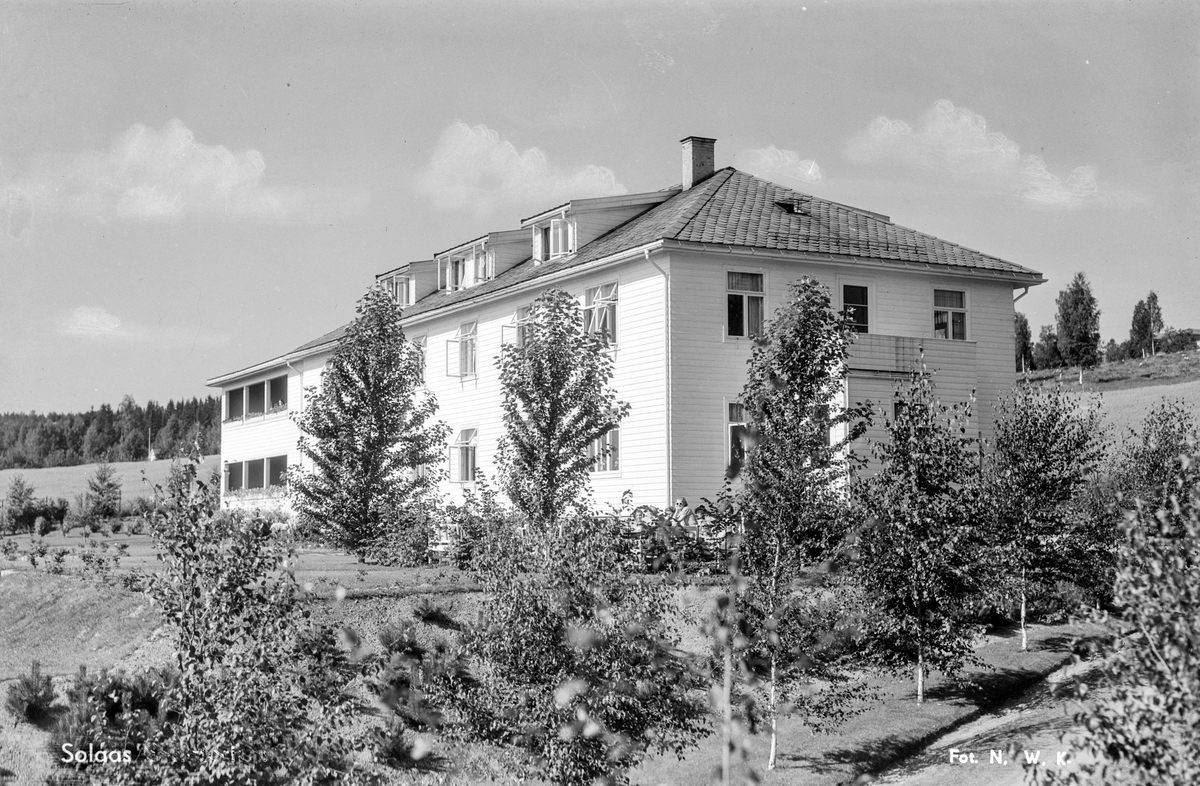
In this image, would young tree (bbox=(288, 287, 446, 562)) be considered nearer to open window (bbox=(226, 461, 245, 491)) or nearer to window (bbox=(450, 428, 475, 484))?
window (bbox=(450, 428, 475, 484))

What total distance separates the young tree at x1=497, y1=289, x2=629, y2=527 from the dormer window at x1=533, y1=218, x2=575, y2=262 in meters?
11.0

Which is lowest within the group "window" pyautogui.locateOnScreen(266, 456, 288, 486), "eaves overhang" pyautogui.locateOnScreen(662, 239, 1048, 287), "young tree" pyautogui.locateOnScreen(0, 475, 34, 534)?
"young tree" pyautogui.locateOnScreen(0, 475, 34, 534)

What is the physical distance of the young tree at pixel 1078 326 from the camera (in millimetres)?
98188

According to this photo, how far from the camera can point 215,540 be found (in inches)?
350

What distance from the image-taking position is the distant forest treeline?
12625 cm

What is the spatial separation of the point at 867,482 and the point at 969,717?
359cm

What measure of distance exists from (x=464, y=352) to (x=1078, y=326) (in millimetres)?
80089

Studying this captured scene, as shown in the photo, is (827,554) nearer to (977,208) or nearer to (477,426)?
(477,426)

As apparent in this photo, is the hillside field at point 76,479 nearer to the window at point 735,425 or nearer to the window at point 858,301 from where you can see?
the window at point 735,425

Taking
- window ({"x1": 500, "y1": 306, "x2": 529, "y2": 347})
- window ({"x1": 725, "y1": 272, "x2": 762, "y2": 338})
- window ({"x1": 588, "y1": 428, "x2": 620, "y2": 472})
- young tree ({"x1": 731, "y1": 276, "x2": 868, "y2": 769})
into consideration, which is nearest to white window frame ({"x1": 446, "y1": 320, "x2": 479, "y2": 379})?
window ({"x1": 500, "y1": 306, "x2": 529, "y2": 347})

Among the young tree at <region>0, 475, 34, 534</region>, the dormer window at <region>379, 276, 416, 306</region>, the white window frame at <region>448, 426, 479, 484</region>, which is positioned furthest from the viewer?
the young tree at <region>0, 475, 34, 534</region>

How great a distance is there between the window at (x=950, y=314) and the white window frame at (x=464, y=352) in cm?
1243

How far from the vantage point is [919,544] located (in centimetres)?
1573

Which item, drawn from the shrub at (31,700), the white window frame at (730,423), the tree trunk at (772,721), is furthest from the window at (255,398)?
the tree trunk at (772,721)
